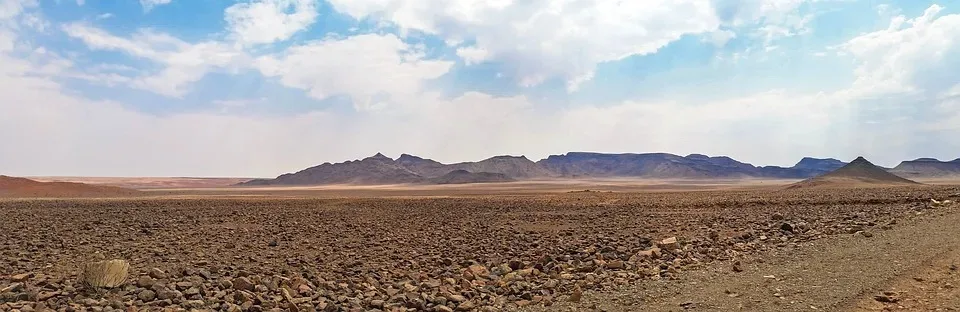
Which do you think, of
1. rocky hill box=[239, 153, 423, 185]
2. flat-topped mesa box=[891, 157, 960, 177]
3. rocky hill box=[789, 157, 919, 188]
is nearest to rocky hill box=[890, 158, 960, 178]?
flat-topped mesa box=[891, 157, 960, 177]

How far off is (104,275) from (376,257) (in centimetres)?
542

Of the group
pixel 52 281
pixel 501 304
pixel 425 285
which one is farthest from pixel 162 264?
pixel 501 304

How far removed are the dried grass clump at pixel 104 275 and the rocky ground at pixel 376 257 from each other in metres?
0.13

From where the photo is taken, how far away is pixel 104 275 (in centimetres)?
938

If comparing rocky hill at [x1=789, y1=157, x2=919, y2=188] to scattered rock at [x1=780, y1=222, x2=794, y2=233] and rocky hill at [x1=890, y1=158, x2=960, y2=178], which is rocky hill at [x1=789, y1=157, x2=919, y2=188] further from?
rocky hill at [x1=890, y1=158, x2=960, y2=178]

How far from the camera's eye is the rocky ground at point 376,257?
9086 mm

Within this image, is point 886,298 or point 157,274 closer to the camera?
point 886,298

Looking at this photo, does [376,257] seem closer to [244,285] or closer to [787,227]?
[244,285]

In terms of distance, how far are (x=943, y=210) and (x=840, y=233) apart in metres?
6.64

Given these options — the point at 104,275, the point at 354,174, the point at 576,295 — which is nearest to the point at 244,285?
the point at 104,275

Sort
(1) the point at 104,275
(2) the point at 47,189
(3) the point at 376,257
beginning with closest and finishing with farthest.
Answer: (1) the point at 104,275 < (3) the point at 376,257 < (2) the point at 47,189

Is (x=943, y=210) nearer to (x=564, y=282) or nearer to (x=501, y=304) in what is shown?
(x=564, y=282)

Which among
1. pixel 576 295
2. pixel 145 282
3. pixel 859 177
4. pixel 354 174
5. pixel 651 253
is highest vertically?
pixel 354 174

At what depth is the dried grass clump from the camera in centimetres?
926
